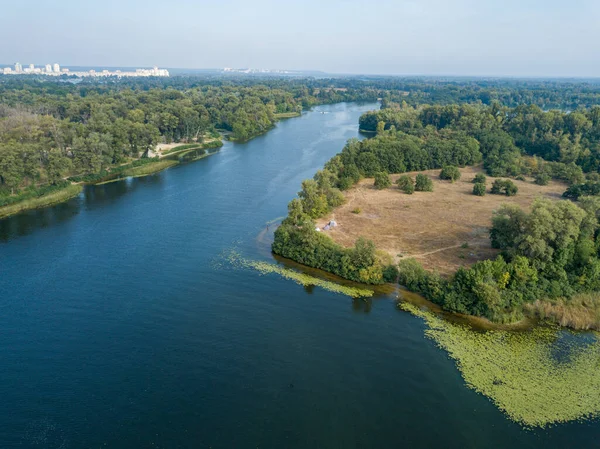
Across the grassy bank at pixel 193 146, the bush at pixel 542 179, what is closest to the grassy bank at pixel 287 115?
the grassy bank at pixel 193 146

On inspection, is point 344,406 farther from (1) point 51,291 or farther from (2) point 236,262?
(1) point 51,291

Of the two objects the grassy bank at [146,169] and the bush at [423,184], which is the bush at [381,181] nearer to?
the bush at [423,184]

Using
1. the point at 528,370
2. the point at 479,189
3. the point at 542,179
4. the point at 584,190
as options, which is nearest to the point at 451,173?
the point at 479,189

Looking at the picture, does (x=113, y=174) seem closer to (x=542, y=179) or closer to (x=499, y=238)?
(x=499, y=238)

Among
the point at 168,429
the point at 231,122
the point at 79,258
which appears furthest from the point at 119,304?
the point at 231,122

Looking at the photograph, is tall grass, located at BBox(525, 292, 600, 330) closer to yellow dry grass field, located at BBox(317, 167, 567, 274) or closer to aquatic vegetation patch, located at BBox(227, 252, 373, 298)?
yellow dry grass field, located at BBox(317, 167, 567, 274)

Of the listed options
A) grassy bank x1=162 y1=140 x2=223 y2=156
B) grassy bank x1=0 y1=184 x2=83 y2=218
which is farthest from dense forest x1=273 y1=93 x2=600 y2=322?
grassy bank x1=162 y1=140 x2=223 y2=156
